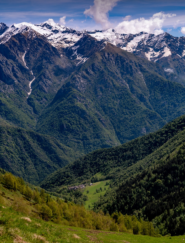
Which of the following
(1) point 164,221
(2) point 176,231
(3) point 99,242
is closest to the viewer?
(3) point 99,242

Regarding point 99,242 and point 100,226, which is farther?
point 100,226

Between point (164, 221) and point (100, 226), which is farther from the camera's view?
point (164, 221)

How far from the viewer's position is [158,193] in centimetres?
19188

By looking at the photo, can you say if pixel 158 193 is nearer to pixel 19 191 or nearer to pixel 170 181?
pixel 170 181

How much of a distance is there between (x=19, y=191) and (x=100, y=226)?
4451cm

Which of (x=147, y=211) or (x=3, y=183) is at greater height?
(x=3, y=183)

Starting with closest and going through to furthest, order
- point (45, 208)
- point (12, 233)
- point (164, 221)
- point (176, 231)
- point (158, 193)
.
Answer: point (12, 233)
point (45, 208)
point (176, 231)
point (164, 221)
point (158, 193)

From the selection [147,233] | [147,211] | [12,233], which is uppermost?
A: [12,233]

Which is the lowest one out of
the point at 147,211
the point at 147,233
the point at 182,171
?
the point at 147,211

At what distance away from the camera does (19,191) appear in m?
116

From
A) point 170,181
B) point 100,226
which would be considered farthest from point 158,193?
point 100,226

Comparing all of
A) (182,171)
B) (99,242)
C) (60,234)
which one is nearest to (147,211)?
(182,171)

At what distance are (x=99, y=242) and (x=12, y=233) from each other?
90.6 feet

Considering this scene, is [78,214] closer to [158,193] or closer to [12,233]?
[12,233]
